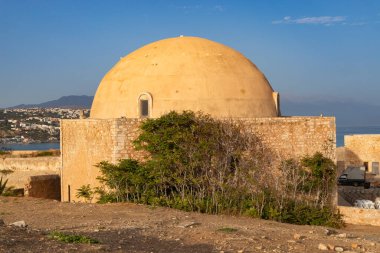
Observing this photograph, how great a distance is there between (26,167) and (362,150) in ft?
Answer: 62.1

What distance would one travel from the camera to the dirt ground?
670cm

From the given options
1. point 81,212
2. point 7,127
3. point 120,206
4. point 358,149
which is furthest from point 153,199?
point 7,127

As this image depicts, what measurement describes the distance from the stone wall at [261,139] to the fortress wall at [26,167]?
242 inches

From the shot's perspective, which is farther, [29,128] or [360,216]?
[29,128]

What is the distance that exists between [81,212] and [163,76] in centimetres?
562

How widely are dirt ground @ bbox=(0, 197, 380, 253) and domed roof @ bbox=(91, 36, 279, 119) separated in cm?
384

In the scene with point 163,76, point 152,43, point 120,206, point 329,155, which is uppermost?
point 152,43

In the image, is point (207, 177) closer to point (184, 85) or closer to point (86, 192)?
point (184, 85)

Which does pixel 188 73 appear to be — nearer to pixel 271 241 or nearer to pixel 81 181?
pixel 81 181

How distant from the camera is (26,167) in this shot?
2197 centimetres

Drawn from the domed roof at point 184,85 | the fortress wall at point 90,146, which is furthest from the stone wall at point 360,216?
the fortress wall at point 90,146

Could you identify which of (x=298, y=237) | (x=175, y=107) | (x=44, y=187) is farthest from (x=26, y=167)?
(x=298, y=237)

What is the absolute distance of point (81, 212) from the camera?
11.0m

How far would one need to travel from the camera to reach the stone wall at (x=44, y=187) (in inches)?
635
